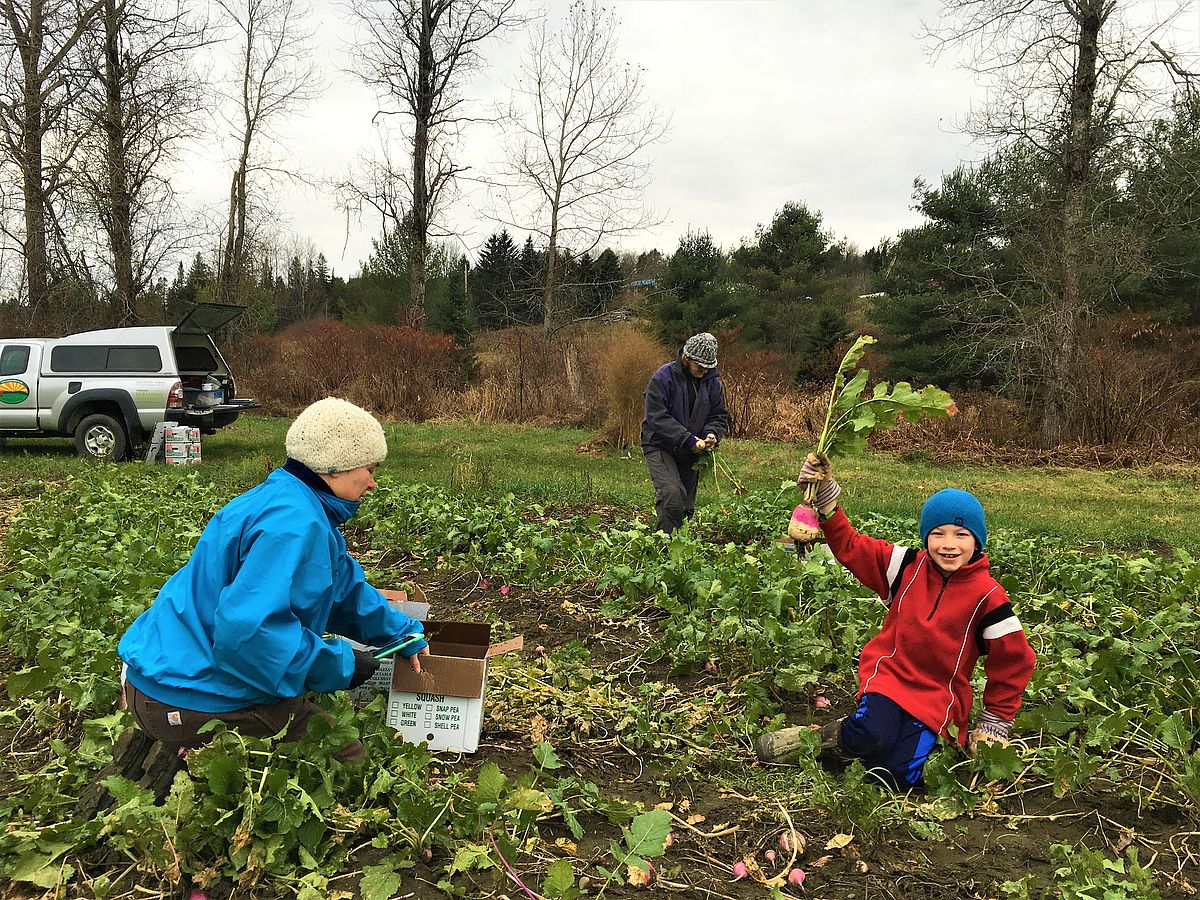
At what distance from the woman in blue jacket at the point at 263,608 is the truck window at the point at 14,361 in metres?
11.5

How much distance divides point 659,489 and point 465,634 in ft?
10.3

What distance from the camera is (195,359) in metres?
13.1

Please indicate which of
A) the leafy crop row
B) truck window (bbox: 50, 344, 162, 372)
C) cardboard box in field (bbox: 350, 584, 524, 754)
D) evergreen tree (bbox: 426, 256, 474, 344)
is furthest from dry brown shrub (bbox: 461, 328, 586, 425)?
cardboard box in field (bbox: 350, 584, 524, 754)

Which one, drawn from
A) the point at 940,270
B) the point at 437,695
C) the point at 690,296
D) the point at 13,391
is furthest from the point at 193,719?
the point at 690,296

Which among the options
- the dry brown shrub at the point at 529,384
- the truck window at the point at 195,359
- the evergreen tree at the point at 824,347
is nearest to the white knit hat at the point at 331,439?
the truck window at the point at 195,359

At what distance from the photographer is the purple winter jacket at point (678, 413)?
6.34 meters

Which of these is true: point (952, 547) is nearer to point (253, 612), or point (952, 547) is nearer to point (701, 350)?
point (253, 612)

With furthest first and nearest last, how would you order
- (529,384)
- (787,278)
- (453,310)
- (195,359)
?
(787,278)
(453,310)
(529,384)
(195,359)

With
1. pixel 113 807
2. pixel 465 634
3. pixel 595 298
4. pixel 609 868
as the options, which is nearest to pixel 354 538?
pixel 465 634

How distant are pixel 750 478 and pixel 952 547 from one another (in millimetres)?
8740

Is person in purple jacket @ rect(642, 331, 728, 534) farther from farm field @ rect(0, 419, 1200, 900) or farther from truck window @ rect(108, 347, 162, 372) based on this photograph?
truck window @ rect(108, 347, 162, 372)

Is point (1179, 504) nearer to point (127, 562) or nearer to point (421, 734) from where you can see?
point (421, 734)

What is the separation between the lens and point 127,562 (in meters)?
4.95

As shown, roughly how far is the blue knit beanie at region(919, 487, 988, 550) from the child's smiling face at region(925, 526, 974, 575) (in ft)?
0.08
